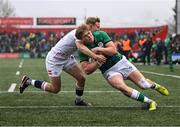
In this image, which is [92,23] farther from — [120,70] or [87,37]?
[120,70]

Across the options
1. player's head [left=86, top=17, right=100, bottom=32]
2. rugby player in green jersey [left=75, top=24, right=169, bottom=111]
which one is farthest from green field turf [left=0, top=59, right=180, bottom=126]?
player's head [left=86, top=17, right=100, bottom=32]

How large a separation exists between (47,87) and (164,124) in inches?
134

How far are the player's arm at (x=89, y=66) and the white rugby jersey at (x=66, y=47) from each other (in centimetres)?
34

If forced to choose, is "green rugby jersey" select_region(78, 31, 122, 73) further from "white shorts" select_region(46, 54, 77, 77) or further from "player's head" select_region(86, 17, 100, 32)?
"white shorts" select_region(46, 54, 77, 77)

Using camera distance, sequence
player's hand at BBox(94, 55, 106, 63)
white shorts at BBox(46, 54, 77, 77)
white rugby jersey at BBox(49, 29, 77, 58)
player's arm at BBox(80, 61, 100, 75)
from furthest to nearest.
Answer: white shorts at BBox(46, 54, 77, 77) < white rugby jersey at BBox(49, 29, 77, 58) < player's arm at BBox(80, 61, 100, 75) < player's hand at BBox(94, 55, 106, 63)

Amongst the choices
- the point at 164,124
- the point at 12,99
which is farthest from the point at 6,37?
the point at 164,124

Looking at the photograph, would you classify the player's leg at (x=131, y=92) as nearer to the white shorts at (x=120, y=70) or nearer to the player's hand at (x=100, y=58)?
the white shorts at (x=120, y=70)

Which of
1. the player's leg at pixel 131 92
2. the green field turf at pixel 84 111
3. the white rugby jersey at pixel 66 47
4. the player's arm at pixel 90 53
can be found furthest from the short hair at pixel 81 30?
the green field turf at pixel 84 111

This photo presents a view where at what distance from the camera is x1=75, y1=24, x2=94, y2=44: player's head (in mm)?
9617

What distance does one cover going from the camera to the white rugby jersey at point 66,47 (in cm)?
1026

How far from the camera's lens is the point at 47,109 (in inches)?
390

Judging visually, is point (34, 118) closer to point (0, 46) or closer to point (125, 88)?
point (125, 88)

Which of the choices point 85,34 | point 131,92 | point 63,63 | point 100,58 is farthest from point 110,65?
point 63,63

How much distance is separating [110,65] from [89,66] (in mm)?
385
